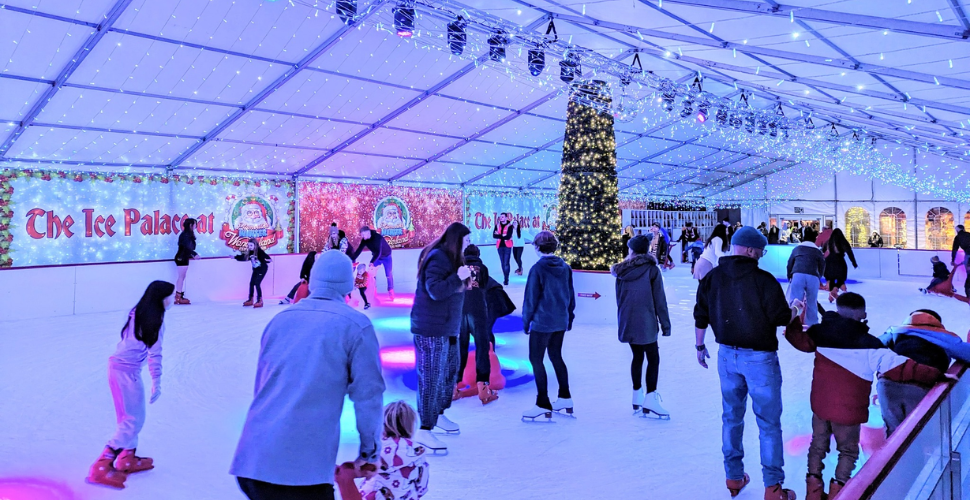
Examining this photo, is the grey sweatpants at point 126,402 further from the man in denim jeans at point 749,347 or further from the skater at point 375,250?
the skater at point 375,250

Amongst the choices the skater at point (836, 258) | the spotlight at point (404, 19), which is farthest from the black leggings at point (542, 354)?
the skater at point (836, 258)

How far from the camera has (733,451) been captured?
9.89ft

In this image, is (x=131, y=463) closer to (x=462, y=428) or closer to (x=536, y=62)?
(x=462, y=428)

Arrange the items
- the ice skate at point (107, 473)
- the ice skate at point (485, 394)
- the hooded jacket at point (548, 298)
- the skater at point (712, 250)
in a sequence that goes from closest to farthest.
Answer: the ice skate at point (107, 473) < the hooded jacket at point (548, 298) < the ice skate at point (485, 394) < the skater at point (712, 250)

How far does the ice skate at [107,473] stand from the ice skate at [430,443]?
1492 mm

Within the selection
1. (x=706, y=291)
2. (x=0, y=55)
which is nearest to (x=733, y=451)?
(x=706, y=291)

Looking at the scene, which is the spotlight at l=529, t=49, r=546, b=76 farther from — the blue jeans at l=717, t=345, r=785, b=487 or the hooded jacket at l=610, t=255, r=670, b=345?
the blue jeans at l=717, t=345, r=785, b=487

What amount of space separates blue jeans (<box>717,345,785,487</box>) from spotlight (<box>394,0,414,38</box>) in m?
5.36

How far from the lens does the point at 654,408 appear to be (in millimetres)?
4242

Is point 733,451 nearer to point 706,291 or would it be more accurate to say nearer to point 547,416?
point 706,291

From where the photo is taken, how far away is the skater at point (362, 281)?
962cm

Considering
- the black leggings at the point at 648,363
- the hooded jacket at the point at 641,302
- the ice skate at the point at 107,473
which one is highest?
the hooded jacket at the point at 641,302

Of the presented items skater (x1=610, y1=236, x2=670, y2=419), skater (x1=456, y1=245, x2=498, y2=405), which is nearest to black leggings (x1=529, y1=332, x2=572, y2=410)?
skater (x1=610, y1=236, x2=670, y2=419)

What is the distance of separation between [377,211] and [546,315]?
43.5 feet
